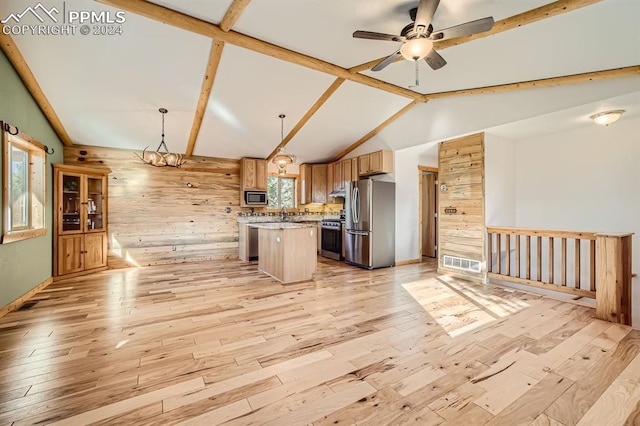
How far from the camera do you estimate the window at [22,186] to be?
3.28m

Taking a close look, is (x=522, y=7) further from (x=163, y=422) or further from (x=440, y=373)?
(x=163, y=422)

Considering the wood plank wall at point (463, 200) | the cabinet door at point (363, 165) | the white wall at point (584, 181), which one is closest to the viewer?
the white wall at point (584, 181)

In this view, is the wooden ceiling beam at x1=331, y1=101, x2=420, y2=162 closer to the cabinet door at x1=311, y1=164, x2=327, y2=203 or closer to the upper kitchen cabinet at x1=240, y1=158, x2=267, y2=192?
Answer: the cabinet door at x1=311, y1=164, x2=327, y2=203

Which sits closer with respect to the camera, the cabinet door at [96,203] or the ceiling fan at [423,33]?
the ceiling fan at [423,33]

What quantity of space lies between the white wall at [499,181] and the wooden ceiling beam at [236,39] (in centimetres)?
196

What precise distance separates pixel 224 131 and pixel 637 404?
6132mm

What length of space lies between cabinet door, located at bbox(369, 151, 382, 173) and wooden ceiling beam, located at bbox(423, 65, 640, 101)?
1.70 meters

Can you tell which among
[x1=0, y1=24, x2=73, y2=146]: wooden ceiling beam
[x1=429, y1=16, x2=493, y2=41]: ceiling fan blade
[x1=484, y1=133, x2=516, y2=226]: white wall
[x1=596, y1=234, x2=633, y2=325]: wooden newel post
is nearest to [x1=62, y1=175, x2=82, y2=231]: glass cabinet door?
[x1=0, y1=24, x2=73, y2=146]: wooden ceiling beam

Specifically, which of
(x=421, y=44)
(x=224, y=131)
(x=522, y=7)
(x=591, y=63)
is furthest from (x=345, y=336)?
(x=224, y=131)

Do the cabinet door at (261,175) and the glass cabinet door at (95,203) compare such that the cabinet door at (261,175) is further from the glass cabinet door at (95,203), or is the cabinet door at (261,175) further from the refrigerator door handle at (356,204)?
the glass cabinet door at (95,203)

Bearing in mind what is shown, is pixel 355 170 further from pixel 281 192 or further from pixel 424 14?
pixel 424 14

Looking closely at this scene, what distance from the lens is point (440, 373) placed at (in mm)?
2057

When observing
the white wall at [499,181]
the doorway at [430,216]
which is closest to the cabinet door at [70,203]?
the white wall at [499,181]

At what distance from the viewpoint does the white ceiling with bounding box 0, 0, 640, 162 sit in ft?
9.06
